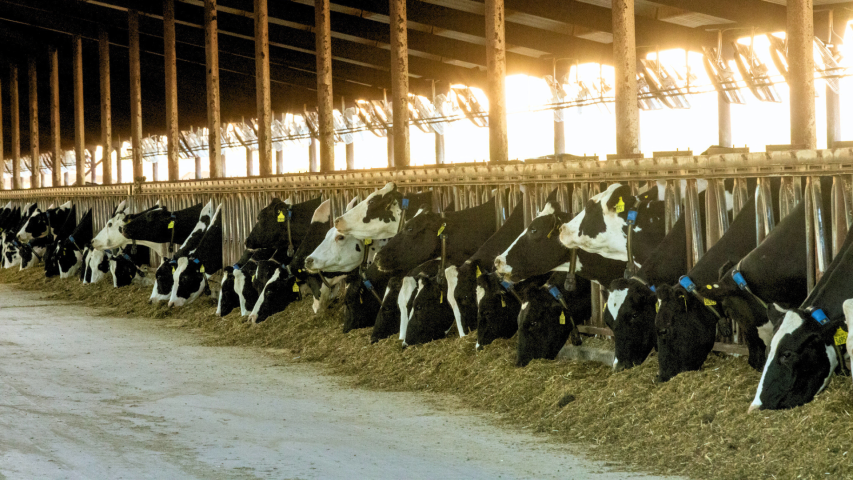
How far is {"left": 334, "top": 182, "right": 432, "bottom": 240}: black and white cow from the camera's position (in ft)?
29.2

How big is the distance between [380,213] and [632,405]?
3927 mm

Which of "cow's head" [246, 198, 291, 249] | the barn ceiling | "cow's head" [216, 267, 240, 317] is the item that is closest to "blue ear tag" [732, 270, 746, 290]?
"cow's head" [246, 198, 291, 249]

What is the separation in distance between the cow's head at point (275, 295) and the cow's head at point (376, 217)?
177 cm

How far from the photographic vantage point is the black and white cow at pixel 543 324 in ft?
22.6

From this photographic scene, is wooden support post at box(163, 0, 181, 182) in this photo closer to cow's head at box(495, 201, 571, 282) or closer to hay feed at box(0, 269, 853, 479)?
hay feed at box(0, 269, 853, 479)

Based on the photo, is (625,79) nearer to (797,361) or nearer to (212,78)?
(797,361)

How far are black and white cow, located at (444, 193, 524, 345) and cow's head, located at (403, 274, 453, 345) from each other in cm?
13

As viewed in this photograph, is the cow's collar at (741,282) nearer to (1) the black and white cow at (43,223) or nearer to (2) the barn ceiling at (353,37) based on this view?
(2) the barn ceiling at (353,37)

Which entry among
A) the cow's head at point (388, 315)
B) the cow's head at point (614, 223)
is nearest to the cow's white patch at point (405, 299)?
the cow's head at point (388, 315)

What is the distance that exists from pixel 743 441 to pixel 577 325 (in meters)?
2.54

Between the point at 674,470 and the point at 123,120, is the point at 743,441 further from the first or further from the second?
the point at 123,120

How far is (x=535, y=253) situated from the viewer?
686 cm

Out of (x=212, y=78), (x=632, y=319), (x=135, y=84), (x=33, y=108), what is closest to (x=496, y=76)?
(x=632, y=319)

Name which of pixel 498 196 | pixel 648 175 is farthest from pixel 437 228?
pixel 648 175
